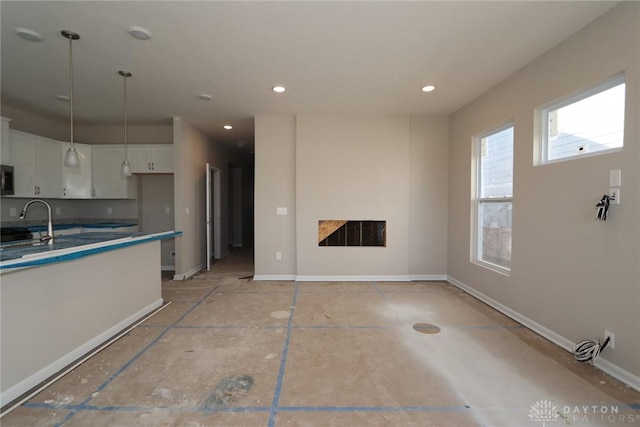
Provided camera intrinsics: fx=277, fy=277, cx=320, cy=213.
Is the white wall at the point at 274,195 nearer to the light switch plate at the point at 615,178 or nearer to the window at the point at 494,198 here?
the window at the point at 494,198

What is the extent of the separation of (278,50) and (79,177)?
4573 millimetres

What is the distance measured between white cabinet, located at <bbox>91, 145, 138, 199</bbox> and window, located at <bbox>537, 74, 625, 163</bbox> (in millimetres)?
6343

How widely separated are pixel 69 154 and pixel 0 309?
158cm

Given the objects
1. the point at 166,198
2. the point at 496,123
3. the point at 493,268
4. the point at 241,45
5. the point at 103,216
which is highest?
the point at 241,45

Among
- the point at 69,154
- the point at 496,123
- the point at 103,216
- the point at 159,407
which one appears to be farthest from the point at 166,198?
the point at 496,123

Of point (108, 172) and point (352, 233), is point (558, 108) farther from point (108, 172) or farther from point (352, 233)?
point (108, 172)

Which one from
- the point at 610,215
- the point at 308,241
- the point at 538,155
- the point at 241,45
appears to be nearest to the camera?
the point at 610,215

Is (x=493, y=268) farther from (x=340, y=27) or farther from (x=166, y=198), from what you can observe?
(x=166, y=198)

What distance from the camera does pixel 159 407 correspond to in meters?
1.77

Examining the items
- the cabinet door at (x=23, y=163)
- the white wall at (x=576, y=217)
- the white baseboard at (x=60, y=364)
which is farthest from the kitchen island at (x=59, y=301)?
the white wall at (x=576, y=217)

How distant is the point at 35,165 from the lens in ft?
14.2

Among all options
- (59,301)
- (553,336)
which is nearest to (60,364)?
(59,301)

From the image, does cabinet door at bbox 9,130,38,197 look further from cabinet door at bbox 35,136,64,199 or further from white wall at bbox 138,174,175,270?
white wall at bbox 138,174,175,270

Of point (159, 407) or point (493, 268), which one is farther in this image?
point (493, 268)
